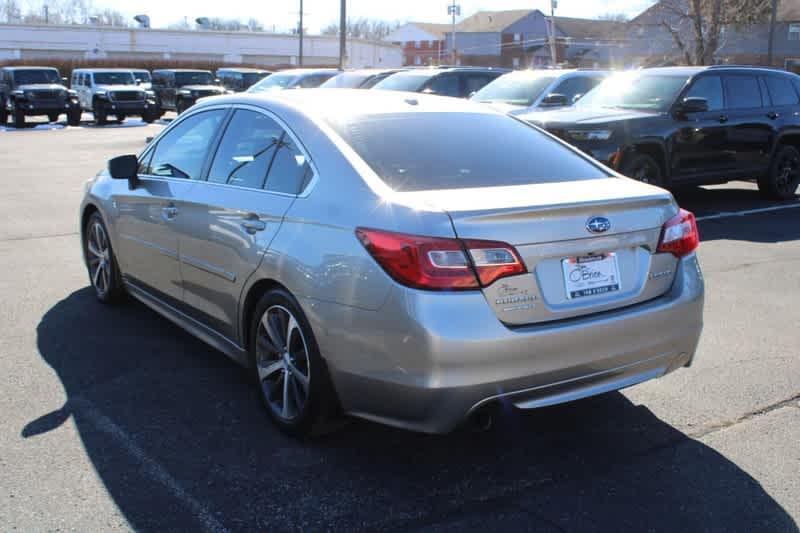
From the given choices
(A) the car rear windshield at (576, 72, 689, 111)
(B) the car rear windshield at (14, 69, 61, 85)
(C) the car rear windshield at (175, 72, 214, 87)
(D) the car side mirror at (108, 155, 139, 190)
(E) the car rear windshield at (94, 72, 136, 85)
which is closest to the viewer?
(D) the car side mirror at (108, 155, 139, 190)

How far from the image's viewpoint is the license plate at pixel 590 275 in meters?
3.61

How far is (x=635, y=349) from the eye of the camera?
3801 millimetres

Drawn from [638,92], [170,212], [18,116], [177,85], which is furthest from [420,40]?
[170,212]

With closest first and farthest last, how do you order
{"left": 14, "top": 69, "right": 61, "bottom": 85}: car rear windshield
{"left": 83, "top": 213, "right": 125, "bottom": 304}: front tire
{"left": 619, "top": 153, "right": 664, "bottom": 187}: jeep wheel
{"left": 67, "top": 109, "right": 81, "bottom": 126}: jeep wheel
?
{"left": 83, "top": 213, "right": 125, "bottom": 304}: front tire < {"left": 619, "top": 153, "right": 664, "bottom": 187}: jeep wheel < {"left": 14, "top": 69, "right": 61, "bottom": 85}: car rear windshield < {"left": 67, "top": 109, "right": 81, "bottom": 126}: jeep wheel

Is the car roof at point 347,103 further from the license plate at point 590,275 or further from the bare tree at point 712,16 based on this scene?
the bare tree at point 712,16

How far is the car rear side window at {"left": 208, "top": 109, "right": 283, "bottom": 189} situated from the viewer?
4.45 meters

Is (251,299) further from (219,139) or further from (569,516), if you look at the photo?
(569,516)

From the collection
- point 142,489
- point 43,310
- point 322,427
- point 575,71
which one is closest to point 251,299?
point 322,427

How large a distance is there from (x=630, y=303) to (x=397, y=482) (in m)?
1.27

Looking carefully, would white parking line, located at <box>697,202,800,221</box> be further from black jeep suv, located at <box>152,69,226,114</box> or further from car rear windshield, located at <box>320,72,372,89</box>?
black jeep suv, located at <box>152,69,226,114</box>

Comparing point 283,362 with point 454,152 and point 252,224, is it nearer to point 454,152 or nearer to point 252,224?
point 252,224

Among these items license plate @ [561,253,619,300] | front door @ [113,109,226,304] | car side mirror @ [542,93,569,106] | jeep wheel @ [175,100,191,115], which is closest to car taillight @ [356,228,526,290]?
license plate @ [561,253,619,300]

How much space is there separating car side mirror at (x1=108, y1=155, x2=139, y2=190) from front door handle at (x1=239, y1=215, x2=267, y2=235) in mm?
1654

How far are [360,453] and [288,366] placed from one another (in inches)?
20.9
